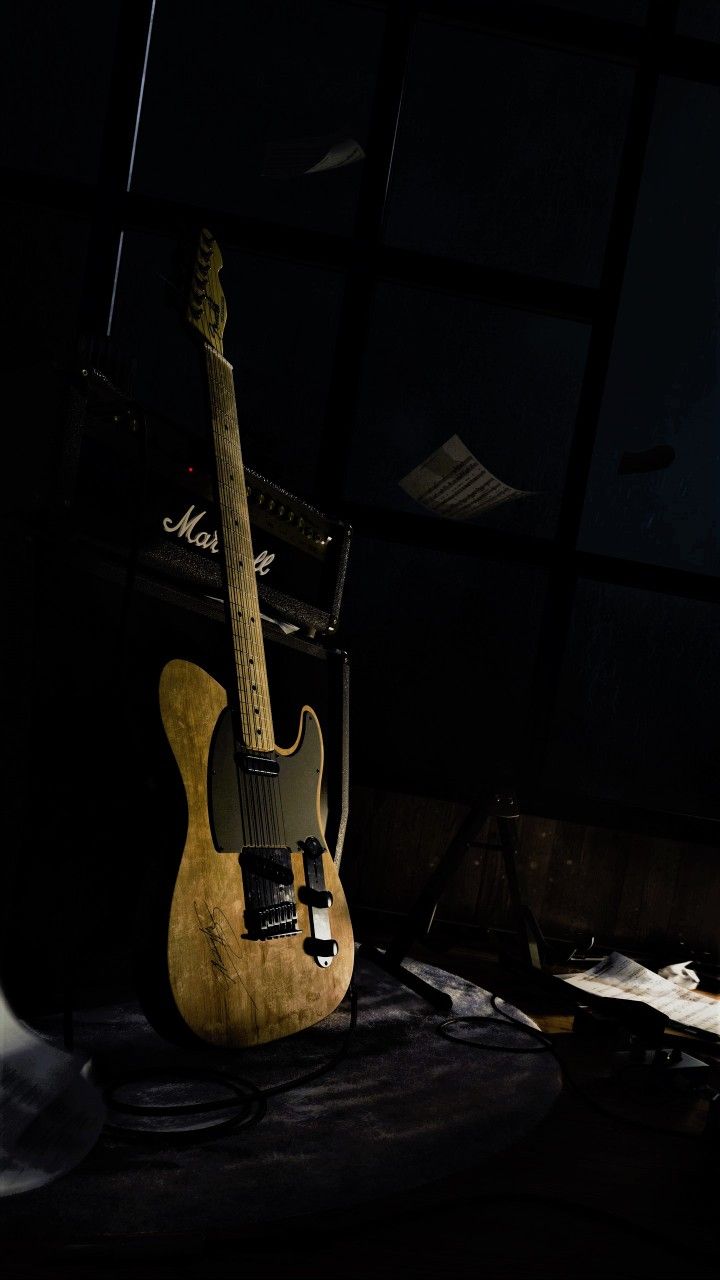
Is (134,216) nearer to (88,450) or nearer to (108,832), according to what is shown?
(88,450)

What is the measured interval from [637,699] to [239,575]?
129 cm

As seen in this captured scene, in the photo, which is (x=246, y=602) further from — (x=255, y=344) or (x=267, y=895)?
(x=255, y=344)

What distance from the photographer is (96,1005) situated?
4.32ft

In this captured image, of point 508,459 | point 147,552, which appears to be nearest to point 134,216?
point 508,459

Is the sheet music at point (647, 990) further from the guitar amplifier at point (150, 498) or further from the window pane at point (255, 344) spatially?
the window pane at point (255, 344)

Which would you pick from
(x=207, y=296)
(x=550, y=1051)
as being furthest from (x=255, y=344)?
(x=550, y=1051)

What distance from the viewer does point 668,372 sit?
2.20 metres

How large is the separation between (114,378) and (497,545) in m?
1.18

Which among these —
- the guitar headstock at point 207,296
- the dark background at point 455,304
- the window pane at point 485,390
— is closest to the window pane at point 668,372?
the dark background at point 455,304

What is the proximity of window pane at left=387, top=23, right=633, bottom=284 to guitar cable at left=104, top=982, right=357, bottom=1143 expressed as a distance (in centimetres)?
187

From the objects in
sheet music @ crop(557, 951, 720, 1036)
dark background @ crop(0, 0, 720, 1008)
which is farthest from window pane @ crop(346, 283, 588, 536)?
sheet music @ crop(557, 951, 720, 1036)

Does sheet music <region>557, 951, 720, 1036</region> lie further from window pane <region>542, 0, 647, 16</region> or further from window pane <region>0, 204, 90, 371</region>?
window pane <region>542, 0, 647, 16</region>

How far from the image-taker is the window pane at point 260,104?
2123 mm

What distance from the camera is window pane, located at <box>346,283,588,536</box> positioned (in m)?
2.17
